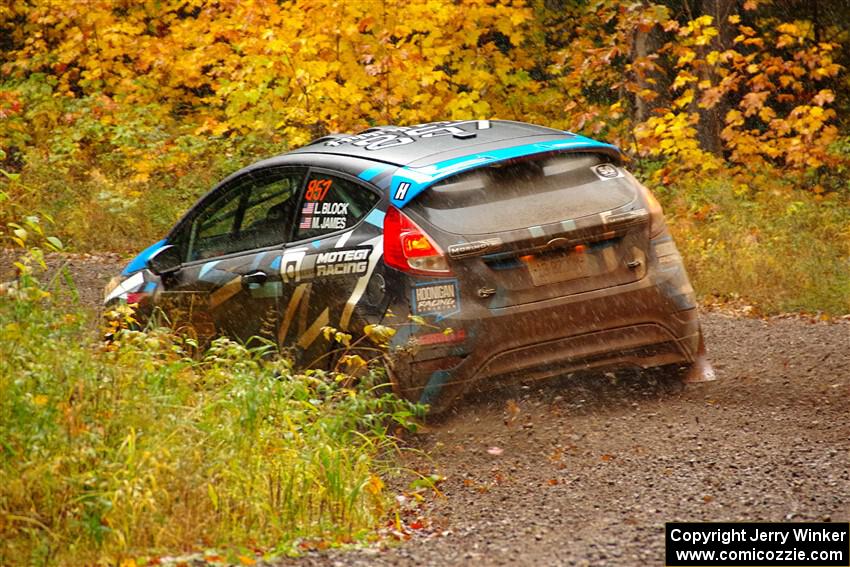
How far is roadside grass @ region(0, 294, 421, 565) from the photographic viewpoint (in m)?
4.36

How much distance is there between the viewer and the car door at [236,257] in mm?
7086

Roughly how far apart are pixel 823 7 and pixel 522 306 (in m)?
13.3

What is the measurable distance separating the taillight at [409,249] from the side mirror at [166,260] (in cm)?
205

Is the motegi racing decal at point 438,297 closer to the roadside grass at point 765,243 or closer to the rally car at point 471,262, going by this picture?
the rally car at point 471,262

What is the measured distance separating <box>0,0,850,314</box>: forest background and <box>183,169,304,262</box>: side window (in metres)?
5.76

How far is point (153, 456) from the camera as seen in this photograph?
182 inches

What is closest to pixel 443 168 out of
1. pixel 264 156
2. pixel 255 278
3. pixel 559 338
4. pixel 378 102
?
pixel 559 338

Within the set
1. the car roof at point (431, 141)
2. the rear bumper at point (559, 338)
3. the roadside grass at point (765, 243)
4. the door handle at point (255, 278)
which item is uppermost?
the car roof at point (431, 141)

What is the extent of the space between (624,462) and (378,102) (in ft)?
30.6

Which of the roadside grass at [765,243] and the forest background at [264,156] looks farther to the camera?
the roadside grass at [765,243]

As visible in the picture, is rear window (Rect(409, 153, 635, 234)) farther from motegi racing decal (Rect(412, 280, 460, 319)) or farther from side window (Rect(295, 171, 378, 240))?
side window (Rect(295, 171, 378, 240))

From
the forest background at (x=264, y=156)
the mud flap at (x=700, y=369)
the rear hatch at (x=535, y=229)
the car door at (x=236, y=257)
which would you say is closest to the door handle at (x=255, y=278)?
the car door at (x=236, y=257)

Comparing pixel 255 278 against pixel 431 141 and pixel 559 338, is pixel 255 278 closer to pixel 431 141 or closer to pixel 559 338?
pixel 431 141

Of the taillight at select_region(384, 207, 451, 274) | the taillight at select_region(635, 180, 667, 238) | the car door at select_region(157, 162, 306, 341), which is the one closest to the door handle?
the car door at select_region(157, 162, 306, 341)
